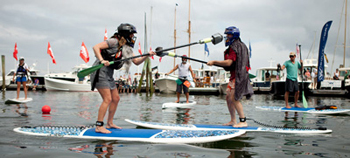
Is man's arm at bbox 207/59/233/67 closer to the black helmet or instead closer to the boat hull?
the black helmet

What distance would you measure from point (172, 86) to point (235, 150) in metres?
30.3

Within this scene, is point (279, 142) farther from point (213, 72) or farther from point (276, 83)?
point (213, 72)

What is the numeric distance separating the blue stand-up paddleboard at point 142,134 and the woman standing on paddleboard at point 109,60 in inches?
8.6

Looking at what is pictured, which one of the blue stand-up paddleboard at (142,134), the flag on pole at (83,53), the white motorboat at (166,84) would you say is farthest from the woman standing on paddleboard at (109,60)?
the flag on pole at (83,53)

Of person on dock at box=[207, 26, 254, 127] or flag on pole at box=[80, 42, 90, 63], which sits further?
flag on pole at box=[80, 42, 90, 63]

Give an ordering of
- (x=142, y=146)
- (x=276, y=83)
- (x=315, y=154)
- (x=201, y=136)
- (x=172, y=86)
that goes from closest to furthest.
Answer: (x=315, y=154) → (x=142, y=146) → (x=201, y=136) → (x=276, y=83) → (x=172, y=86)

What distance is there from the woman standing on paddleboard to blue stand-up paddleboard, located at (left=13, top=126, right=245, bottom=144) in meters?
0.22

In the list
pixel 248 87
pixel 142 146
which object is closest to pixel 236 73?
pixel 248 87

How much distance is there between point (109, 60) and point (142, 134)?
142 cm

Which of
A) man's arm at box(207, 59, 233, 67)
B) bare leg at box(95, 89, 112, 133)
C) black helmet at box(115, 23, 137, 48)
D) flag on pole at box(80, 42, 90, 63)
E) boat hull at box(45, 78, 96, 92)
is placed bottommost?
boat hull at box(45, 78, 96, 92)

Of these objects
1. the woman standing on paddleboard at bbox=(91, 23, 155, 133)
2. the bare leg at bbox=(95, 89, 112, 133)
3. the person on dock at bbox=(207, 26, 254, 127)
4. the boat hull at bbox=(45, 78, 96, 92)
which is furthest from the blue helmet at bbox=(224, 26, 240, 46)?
the boat hull at bbox=(45, 78, 96, 92)

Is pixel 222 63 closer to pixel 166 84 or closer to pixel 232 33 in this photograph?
pixel 232 33

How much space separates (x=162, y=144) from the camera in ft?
15.5

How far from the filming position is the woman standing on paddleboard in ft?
17.1
